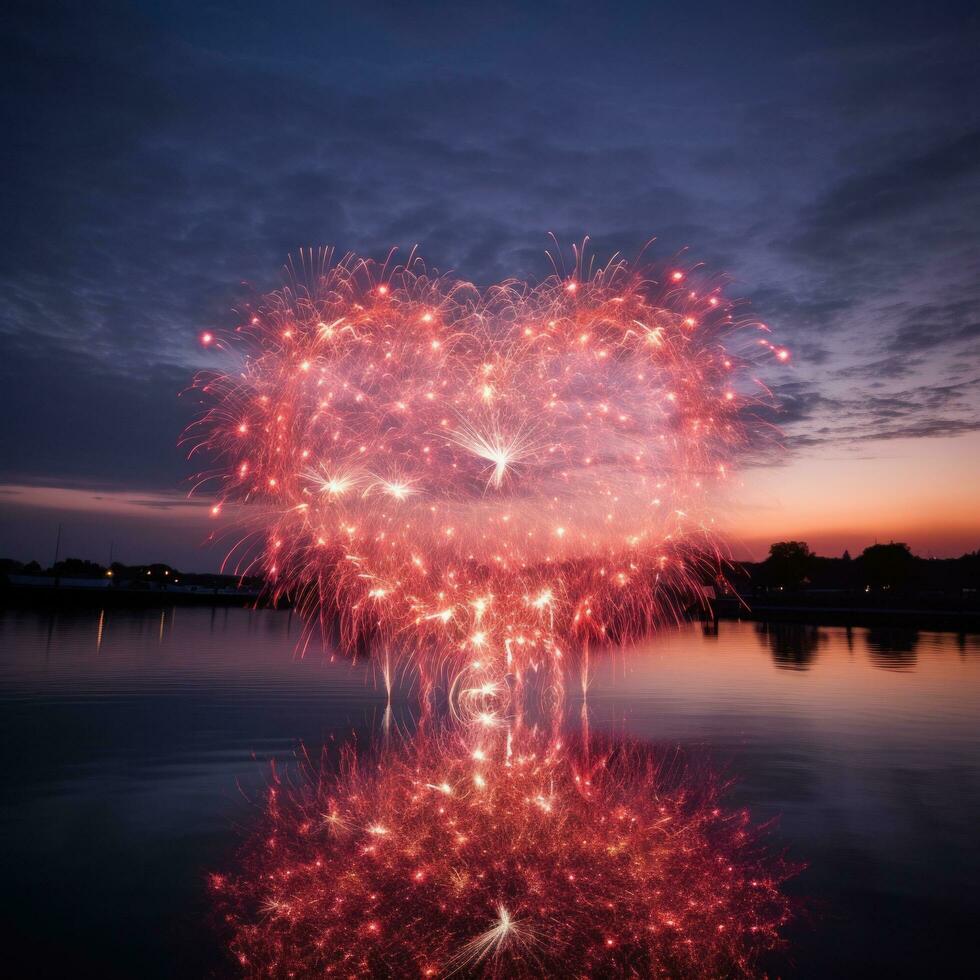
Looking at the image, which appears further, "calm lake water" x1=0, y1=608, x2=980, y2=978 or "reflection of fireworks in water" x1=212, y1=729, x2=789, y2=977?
"calm lake water" x1=0, y1=608, x2=980, y2=978

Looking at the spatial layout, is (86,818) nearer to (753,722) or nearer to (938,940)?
(938,940)

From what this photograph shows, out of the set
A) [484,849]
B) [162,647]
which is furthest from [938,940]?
[162,647]

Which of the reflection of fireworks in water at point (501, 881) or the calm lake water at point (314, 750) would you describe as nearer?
the reflection of fireworks in water at point (501, 881)

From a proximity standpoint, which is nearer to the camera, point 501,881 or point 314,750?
point 501,881
